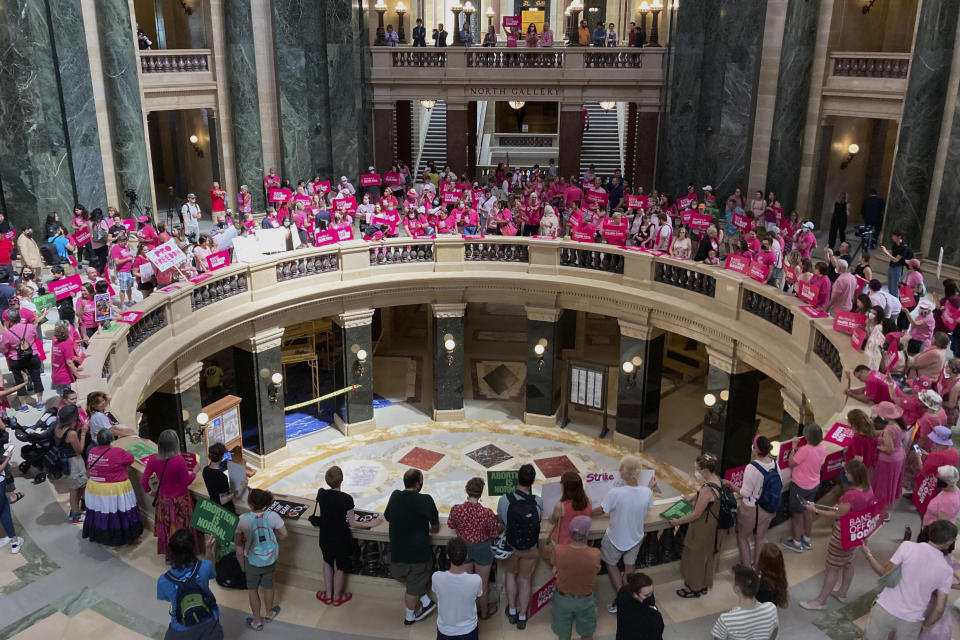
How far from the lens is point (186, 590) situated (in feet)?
22.6

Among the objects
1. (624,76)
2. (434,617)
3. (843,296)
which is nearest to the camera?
(434,617)

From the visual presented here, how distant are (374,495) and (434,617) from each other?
1032 cm

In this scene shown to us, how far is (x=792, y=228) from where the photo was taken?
18812mm

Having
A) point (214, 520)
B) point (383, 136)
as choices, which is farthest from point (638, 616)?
point (383, 136)

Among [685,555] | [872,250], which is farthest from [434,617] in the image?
[872,250]

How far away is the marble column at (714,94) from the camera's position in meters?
22.6

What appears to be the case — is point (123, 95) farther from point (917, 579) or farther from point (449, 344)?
point (917, 579)

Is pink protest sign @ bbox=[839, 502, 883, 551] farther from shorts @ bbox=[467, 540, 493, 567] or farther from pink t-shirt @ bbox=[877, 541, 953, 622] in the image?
shorts @ bbox=[467, 540, 493, 567]

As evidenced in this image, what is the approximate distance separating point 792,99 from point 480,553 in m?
18.3

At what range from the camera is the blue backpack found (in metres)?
8.50

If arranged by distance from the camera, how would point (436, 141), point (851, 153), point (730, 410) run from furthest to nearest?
point (436, 141)
point (851, 153)
point (730, 410)

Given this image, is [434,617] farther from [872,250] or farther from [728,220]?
[872,250]

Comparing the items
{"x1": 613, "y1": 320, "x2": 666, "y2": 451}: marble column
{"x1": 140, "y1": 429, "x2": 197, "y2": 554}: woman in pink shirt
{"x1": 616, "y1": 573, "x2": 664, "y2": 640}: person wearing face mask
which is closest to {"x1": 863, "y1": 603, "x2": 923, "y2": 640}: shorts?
{"x1": 616, "y1": 573, "x2": 664, "y2": 640}: person wearing face mask

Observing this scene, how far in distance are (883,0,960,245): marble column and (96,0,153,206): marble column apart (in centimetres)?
1771
